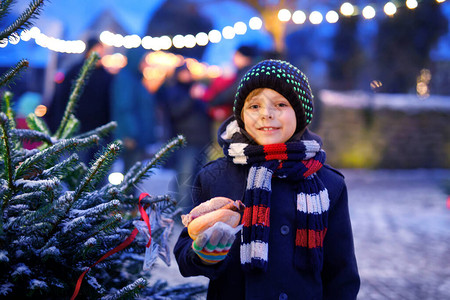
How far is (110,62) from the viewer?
5.30 m

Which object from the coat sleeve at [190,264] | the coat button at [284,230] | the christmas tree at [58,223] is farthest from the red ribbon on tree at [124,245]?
the coat button at [284,230]

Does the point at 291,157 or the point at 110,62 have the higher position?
the point at 110,62

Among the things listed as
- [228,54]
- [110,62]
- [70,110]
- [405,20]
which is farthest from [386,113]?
[70,110]

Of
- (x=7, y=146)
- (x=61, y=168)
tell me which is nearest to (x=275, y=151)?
(x=61, y=168)

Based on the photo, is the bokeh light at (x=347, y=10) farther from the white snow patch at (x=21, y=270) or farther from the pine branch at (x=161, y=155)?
the white snow patch at (x=21, y=270)

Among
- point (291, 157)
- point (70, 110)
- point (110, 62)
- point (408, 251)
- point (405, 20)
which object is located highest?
point (405, 20)

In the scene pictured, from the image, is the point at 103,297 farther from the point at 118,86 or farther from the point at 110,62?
the point at 110,62

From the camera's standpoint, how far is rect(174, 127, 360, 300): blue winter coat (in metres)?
1.45

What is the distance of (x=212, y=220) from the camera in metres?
1.24

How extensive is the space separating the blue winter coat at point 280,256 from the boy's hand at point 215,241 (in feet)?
0.31

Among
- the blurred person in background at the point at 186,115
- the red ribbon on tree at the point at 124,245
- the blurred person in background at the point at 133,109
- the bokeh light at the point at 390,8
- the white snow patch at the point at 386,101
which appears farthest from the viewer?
the white snow patch at the point at 386,101

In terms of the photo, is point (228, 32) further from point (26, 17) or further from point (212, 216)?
point (212, 216)

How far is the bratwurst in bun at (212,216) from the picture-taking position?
1241 mm

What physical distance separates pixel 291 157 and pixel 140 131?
3772mm
